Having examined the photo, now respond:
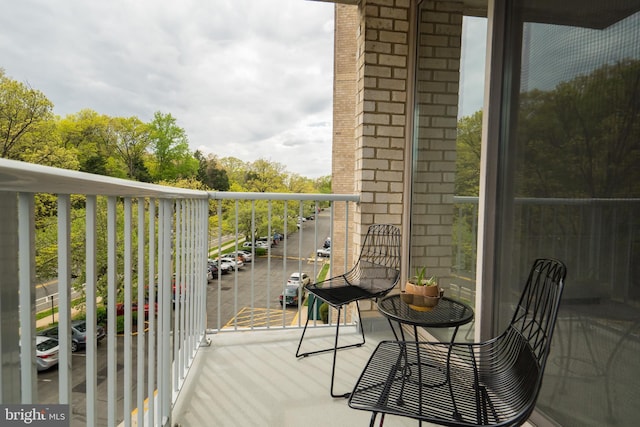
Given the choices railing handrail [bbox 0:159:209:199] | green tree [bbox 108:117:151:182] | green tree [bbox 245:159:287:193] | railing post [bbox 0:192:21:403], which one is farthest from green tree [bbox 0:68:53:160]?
railing post [bbox 0:192:21:403]

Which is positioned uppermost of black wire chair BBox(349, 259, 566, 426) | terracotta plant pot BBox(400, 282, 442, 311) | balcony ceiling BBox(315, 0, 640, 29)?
balcony ceiling BBox(315, 0, 640, 29)

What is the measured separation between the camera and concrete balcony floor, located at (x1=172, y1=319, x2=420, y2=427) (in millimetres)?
1738

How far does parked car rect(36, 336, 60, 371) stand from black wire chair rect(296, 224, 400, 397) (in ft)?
4.90

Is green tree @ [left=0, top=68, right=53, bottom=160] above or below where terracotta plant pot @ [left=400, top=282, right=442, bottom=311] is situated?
above

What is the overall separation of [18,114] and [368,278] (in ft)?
83.9

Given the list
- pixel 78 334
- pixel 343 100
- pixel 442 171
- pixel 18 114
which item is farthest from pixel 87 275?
pixel 18 114

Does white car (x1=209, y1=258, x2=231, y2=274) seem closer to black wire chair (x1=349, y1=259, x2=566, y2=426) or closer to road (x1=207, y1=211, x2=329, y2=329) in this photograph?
road (x1=207, y1=211, x2=329, y2=329)

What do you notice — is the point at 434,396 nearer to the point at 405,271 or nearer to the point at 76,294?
the point at 76,294

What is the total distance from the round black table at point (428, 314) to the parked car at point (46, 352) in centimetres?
130

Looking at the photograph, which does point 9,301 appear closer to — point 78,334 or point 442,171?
point 78,334

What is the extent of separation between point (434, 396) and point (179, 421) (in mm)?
Result: 1233

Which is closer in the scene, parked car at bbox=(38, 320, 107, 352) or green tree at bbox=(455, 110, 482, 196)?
parked car at bbox=(38, 320, 107, 352)

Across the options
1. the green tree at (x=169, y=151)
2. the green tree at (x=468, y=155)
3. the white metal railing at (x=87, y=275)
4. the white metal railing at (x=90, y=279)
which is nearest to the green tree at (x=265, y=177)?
the green tree at (x=169, y=151)

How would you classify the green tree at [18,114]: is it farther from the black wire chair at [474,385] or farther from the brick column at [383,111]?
the black wire chair at [474,385]
